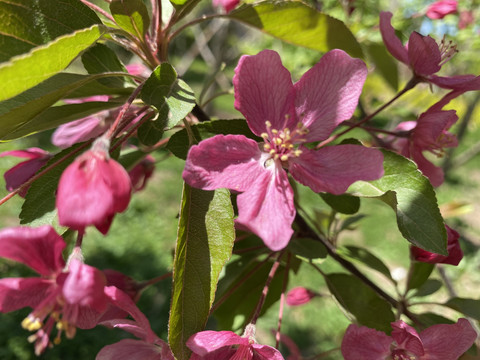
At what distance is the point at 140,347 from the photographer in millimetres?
1058

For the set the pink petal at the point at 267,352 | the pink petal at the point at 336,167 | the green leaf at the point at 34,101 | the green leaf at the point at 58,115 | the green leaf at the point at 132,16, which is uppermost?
the green leaf at the point at 132,16

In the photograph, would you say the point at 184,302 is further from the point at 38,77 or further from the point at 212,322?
the point at 212,322

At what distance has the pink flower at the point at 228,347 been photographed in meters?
0.83

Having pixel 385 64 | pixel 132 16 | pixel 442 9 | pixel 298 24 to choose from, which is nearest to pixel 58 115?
pixel 132 16

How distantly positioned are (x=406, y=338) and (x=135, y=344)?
617mm

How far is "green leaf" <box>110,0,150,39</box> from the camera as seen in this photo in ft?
3.18

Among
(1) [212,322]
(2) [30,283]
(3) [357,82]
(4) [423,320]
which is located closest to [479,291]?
(1) [212,322]

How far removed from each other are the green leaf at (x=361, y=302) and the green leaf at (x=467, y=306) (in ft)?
0.73

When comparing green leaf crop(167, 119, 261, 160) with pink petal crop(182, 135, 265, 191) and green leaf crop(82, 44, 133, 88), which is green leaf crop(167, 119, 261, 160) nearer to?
pink petal crop(182, 135, 265, 191)

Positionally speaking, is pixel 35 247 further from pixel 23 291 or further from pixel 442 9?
pixel 442 9

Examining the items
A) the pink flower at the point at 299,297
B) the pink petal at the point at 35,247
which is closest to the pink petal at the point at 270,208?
the pink petal at the point at 35,247

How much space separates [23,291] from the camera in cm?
81

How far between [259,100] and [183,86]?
16 cm

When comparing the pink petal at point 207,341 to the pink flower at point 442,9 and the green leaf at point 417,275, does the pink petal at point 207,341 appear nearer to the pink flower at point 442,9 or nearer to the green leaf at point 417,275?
the green leaf at point 417,275
